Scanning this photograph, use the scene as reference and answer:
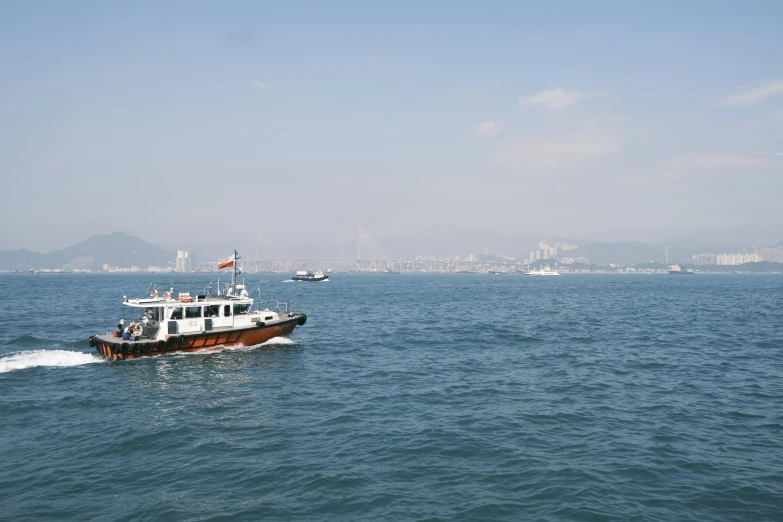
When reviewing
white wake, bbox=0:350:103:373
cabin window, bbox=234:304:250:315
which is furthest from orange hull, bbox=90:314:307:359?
cabin window, bbox=234:304:250:315

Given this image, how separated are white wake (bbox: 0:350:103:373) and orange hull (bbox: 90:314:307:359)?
118 cm

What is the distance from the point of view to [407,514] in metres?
15.3

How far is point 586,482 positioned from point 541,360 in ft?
71.2

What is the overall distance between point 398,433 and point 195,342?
24.0 metres

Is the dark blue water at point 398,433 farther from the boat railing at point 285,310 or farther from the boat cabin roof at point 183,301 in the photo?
the boat railing at point 285,310

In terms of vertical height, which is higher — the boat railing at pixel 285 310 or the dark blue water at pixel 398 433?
the boat railing at pixel 285 310

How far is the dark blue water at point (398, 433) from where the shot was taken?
16219 millimetres

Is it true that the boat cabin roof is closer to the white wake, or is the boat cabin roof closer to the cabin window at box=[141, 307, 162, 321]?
the cabin window at box=[141, 307, 162, 321]

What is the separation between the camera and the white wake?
36406mm

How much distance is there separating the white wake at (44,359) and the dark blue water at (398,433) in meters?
0.19

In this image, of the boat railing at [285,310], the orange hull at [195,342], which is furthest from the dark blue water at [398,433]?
the boat railing at [285,310]

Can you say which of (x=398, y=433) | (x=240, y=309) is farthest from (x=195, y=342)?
(x=398, y=433)

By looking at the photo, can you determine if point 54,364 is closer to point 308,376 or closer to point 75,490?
point 308,376

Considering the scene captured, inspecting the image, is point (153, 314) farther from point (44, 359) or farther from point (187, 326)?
point (44, 359)
